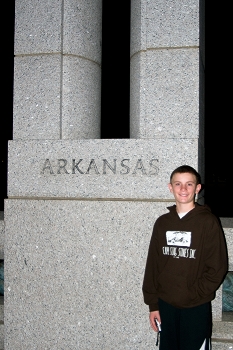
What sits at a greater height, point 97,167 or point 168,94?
point 168,94

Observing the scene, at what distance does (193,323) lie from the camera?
7.82ft

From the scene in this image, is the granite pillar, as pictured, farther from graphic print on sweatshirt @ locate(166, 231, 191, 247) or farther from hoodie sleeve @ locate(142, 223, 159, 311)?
graphic print on sweatshirt @ locate(166, 231, 191, 247)

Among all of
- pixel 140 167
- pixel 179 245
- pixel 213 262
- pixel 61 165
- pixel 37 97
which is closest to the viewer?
pixel 213 262

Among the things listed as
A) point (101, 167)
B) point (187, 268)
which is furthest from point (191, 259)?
point (101, 167)

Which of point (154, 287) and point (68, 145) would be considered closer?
point (154, 287)

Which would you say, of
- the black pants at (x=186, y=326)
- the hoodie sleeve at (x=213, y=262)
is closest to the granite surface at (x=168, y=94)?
the hoodie sleeve at (x=213, y=262)

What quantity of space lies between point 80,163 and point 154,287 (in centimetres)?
133

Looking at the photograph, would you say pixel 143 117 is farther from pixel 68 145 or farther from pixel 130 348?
pixel 130 348

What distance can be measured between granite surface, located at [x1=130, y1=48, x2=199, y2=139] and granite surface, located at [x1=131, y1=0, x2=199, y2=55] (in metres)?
0.08

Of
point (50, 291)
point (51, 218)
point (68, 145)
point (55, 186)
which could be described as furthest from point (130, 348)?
point (68, 145)

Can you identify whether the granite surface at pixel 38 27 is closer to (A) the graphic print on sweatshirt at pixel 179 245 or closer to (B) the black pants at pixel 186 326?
(A) the graphic print on sweatshirt at pixel 179 245

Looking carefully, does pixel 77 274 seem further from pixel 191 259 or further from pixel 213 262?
pixel 213 262

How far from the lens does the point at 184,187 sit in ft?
8.16

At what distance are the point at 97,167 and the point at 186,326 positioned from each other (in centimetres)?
156
